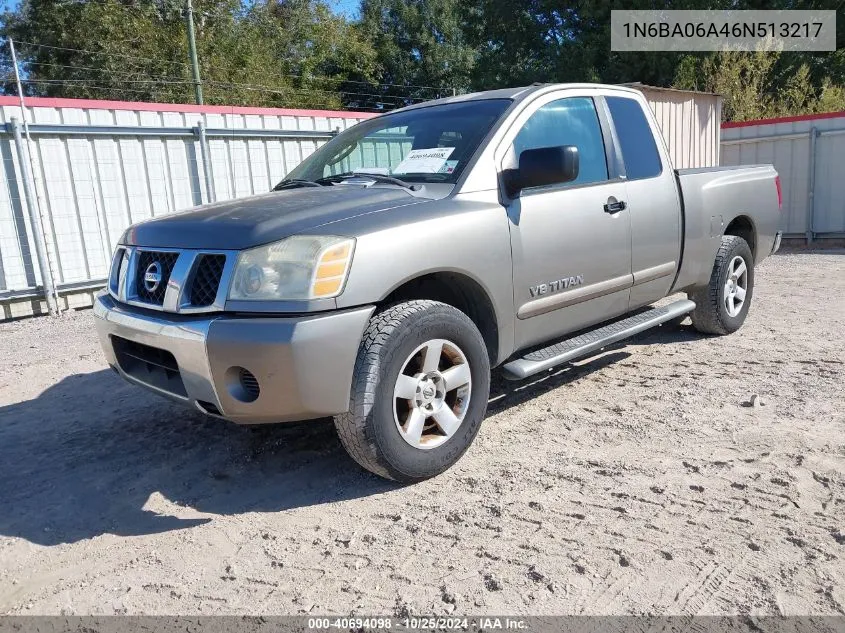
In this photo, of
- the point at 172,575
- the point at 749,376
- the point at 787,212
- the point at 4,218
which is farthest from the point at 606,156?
the point at 787,212

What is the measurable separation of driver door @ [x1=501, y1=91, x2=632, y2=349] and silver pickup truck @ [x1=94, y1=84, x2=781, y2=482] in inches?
0.4

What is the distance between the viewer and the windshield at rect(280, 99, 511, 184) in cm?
356

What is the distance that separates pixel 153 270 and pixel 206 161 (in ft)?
21.7

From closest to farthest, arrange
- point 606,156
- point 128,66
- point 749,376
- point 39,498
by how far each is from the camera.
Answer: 1. point 39,498
2. point 606,156
3. point 749,376
4. point 128,66

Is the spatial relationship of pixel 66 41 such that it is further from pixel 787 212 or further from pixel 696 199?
pixel 696 199

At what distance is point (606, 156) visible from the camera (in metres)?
4.17

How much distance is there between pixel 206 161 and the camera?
9180 millimetres

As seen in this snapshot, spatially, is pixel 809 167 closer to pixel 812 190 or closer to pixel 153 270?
pixel 812 190

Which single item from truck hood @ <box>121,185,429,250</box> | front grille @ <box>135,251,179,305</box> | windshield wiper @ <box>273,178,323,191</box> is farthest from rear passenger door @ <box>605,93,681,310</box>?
front grille @ <box>135,251,179,305</box>

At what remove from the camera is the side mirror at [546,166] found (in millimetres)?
3256

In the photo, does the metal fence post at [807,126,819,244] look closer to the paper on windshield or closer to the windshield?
the windshield

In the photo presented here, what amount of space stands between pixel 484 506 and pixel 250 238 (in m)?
1.50

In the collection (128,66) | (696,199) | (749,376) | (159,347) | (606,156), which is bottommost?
(749,376)

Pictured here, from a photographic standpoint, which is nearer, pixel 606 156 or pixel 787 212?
pixel 606 156
